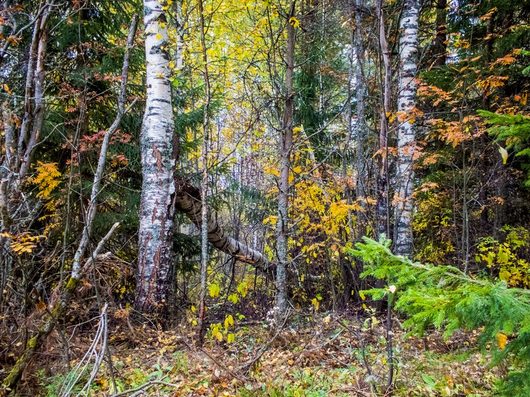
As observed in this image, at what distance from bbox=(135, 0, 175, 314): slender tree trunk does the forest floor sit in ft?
2.92

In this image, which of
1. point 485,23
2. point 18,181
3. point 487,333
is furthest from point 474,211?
point 18,181

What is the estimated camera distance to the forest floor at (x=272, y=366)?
3.41 meters

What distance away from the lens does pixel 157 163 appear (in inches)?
213

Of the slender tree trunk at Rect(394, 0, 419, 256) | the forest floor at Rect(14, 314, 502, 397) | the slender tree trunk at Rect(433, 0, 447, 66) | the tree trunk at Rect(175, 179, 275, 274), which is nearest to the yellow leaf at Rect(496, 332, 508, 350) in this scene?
the forest floor at Rect(14, 314, 502, 397)

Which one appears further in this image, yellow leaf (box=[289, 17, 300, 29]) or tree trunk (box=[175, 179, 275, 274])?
tree trunk (box=[175, 179, 275, 274])

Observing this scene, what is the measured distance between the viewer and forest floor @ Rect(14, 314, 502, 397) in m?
3.41

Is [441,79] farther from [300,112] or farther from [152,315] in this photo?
[152,315]

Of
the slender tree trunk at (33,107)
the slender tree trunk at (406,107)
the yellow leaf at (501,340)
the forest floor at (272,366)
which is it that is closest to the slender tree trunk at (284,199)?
the forest floor at (272,366)

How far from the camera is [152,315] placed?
5129mm

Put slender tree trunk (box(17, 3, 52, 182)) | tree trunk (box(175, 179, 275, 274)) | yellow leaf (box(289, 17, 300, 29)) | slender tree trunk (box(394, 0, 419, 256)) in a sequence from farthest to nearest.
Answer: tree trunk (box(175, 179, 275, 274)) → slender tree trunk (box(394, 0, 419, 256)) → yellow leaf (box(289, 17, 300, 29)) → slender tree trunk (box(17, 3, 52, 182))

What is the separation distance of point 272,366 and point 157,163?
3.07 metres

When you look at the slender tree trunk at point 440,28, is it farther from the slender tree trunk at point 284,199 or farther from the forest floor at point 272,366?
the forest floor at point 272,366

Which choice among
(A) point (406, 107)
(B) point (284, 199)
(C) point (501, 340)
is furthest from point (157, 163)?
(C) point (501, 340)

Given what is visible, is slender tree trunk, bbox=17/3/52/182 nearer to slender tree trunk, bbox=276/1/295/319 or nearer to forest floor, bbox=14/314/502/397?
forest floor, bbox=14/314/502/397
